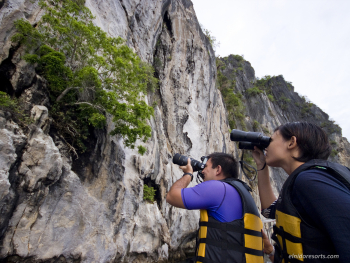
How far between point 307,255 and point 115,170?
22.8ft

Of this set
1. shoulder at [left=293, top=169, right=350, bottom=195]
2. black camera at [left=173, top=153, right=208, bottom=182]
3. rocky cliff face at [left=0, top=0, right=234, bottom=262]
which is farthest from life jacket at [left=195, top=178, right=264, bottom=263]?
rocky cliff face at [left=0, top=0, right=234, bottom=262]

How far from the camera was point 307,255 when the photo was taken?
4.40 feet

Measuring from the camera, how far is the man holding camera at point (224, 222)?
2133mm

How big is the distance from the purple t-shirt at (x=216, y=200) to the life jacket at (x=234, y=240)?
0.20 ft

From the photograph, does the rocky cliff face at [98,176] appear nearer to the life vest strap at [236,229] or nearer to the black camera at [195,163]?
the black camera at [195,163]

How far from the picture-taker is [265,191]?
8.38ft

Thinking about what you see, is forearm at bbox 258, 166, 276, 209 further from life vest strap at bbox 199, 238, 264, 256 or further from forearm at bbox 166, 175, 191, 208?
forearm at bbox 166, 175, 191, 208

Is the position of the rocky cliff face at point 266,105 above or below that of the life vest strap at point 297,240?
above

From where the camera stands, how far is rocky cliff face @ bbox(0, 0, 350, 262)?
493 cm

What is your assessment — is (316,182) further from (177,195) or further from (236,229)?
(177,195)

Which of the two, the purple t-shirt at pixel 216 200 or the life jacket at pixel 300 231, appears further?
the purple t-shirt at pixel 216 200

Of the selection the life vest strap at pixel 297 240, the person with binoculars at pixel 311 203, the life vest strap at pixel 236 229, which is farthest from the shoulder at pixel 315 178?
the life vest strap at pixel 236 229

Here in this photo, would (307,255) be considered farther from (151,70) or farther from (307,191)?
(151,70)

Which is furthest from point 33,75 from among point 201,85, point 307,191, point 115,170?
point 201,85
